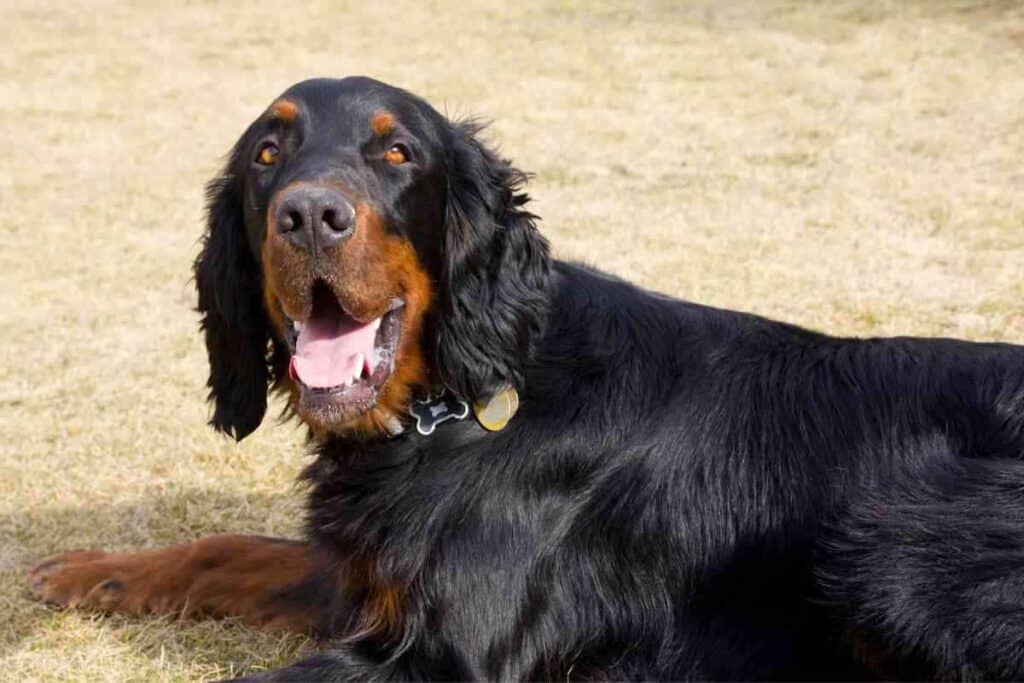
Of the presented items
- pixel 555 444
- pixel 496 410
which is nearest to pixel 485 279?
pixel 496 410

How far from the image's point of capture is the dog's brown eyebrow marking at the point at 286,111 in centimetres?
319

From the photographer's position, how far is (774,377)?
10.8 ft

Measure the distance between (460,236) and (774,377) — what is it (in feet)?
2.80

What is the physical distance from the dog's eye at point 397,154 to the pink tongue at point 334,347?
1.24 feet

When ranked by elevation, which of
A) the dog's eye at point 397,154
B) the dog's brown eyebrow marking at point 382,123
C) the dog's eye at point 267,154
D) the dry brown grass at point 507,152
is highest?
the dog's brown eyebrow marking at point 382,123

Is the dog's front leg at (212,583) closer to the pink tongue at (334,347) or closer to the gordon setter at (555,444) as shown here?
the gordon setter at (555,444)

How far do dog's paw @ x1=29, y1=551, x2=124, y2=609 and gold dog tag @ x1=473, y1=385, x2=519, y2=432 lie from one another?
1278mm

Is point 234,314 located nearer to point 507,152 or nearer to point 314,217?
point 314,217

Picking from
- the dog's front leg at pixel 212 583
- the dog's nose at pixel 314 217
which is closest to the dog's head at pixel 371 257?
the dog's nose at pixel 314 217

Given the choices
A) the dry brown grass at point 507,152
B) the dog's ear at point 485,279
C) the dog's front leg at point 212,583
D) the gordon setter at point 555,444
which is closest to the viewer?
the gordon setter at point 555,444

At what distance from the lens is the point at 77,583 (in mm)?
3773

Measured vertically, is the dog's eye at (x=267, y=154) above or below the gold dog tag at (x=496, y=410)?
above

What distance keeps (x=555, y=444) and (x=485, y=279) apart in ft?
1.43

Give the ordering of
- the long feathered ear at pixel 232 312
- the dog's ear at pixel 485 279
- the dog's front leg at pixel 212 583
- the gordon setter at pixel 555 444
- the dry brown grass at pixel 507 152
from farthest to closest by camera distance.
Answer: the dry brown grass at pixel 507 152 → the dog's front leg at pixel 212 583 → the long feathered ear at pixel 232 312 → the dog's ear at pixel 485 279 → the gordon setter at pixel 555 444
